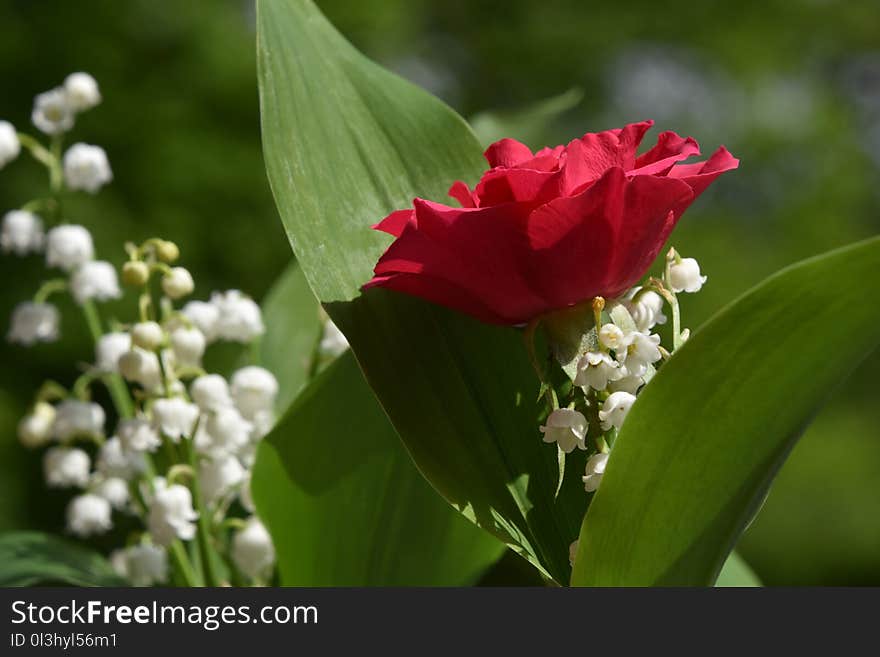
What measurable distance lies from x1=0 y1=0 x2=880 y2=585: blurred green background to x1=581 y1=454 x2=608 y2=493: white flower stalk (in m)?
1.78

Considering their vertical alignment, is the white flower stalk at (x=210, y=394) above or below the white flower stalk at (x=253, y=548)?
above

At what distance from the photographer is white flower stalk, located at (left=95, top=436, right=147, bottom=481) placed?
17.4 inches

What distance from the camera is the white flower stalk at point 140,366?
375 millimetres

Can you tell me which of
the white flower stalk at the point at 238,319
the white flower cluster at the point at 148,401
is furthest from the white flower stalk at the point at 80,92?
the white flower stalk at the point at 238,319

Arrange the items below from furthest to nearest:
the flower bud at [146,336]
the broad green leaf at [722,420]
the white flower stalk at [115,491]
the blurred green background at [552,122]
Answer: the blurred green background at [552,122]
the white flower stalk at [115,491]
the flower bud at [146,336]
the broad green leaf at [722,420]

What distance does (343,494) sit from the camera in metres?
0.40

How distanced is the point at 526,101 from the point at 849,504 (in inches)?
64.8

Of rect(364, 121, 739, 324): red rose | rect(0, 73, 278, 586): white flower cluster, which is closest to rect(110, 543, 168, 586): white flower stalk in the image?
rect(0, 73, 278, 586): white flower cluster

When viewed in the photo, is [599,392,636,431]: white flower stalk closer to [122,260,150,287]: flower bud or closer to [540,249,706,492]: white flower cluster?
[540,249,706,492]: white flower cluster

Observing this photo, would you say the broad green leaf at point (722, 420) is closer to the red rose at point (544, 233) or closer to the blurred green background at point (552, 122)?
the red rose at point (544, 233)

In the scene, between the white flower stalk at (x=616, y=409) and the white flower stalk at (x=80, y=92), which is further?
the white flower stalk at (x=80, y=92)

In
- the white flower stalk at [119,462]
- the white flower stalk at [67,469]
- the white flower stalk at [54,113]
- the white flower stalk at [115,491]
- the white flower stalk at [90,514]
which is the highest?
the white flower stalk at [54,113]

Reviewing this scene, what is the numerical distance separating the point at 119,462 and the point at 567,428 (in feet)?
0.77

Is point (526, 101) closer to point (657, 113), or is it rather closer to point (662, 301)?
point (657, 113)
